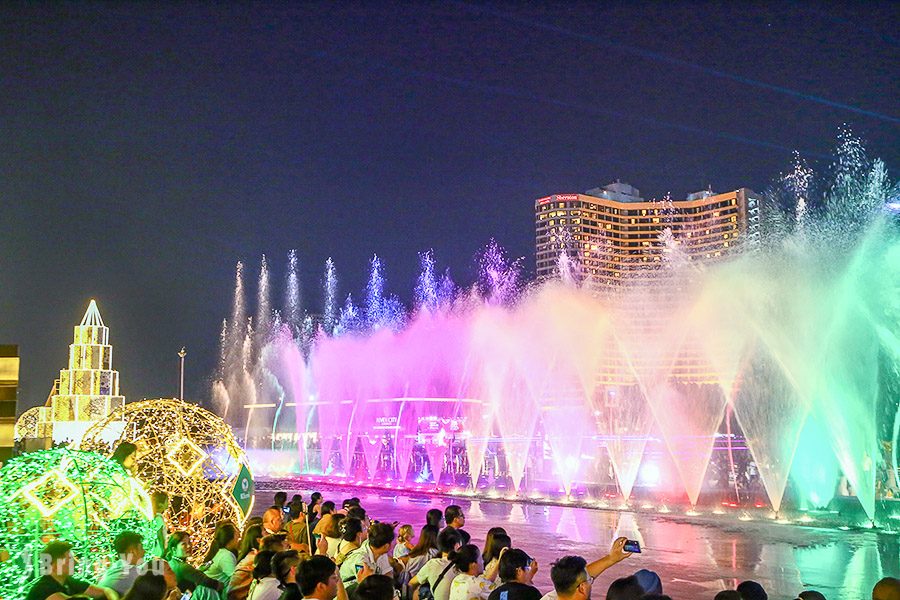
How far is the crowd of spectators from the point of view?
4.17 m

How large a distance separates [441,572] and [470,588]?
62 centimetres

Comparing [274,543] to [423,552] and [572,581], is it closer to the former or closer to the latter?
[423,552]

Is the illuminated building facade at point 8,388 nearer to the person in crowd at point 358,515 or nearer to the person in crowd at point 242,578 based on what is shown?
the person in crowd at point 358,515

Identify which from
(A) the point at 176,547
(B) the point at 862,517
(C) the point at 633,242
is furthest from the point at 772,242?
(C) the point at 633,242

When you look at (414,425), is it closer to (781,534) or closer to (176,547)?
(781,534)

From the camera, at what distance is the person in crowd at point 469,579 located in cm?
509

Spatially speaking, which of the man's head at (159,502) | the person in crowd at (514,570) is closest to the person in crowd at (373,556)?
the person in crowd at (514,570)

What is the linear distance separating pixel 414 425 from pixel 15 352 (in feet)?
203

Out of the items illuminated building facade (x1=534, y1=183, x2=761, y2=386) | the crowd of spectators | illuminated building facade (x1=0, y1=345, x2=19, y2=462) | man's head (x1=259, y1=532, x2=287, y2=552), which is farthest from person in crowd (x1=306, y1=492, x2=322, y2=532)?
illuminated building facade (x1=534, y1=183, x2=761, y2=386)

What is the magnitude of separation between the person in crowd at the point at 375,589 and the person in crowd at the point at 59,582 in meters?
1.82

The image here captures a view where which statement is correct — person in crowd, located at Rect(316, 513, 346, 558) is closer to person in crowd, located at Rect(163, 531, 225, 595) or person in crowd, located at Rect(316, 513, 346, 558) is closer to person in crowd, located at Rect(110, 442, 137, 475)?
person in crowd, located at Rect(163, 531, 225, 595)

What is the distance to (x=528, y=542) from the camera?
48.5 feet

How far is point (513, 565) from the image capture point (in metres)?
4.68

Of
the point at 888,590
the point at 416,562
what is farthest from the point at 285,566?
the point at 888,590
